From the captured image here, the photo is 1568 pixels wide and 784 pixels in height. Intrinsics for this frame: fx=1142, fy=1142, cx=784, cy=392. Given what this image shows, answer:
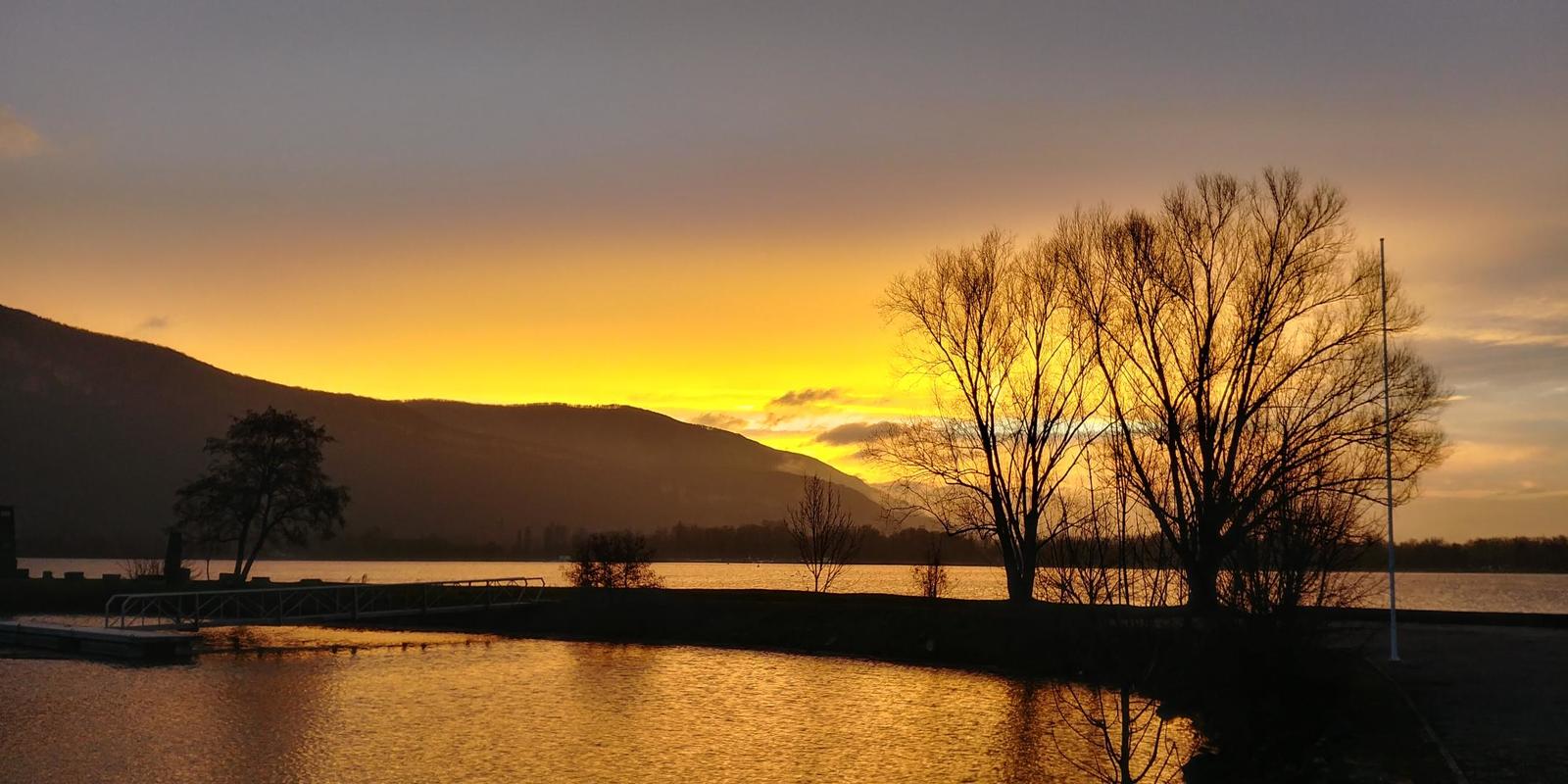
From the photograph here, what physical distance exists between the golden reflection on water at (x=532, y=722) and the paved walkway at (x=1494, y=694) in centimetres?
683

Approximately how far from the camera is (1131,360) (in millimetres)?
47188

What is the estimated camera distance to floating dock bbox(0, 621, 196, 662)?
49812mm

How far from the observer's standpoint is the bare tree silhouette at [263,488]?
77.5 meters

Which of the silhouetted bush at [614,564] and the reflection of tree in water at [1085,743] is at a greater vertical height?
the silhouetted bush at [614,564]

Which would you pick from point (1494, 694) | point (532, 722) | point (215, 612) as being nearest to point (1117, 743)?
point (1494, 694)

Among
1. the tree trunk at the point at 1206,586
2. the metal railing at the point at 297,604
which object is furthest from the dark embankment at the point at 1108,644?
the metal railing at the point at 297,604

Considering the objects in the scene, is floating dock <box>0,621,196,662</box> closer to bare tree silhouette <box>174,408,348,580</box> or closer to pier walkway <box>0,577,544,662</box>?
pier walkway <box>0,577,544,662</box>

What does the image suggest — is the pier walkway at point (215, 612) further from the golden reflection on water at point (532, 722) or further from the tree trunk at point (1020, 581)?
the tree trunk at point (1020, 581)

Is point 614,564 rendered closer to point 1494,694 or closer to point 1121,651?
Result: point 1494,694

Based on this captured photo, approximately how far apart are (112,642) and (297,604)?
19.1 metres

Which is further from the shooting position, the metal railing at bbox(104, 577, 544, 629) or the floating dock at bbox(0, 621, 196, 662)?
the metal railing at bbox(104, 577, 544, 629)

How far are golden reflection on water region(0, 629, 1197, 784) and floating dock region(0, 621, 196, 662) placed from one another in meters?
2.13

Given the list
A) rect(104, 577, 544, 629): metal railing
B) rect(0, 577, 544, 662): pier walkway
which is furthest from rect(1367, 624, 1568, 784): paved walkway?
rect(104, 577, 544, 629): metal railing

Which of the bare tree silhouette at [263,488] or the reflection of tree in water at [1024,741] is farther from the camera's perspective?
the bare tree silhouette at [263,488]
